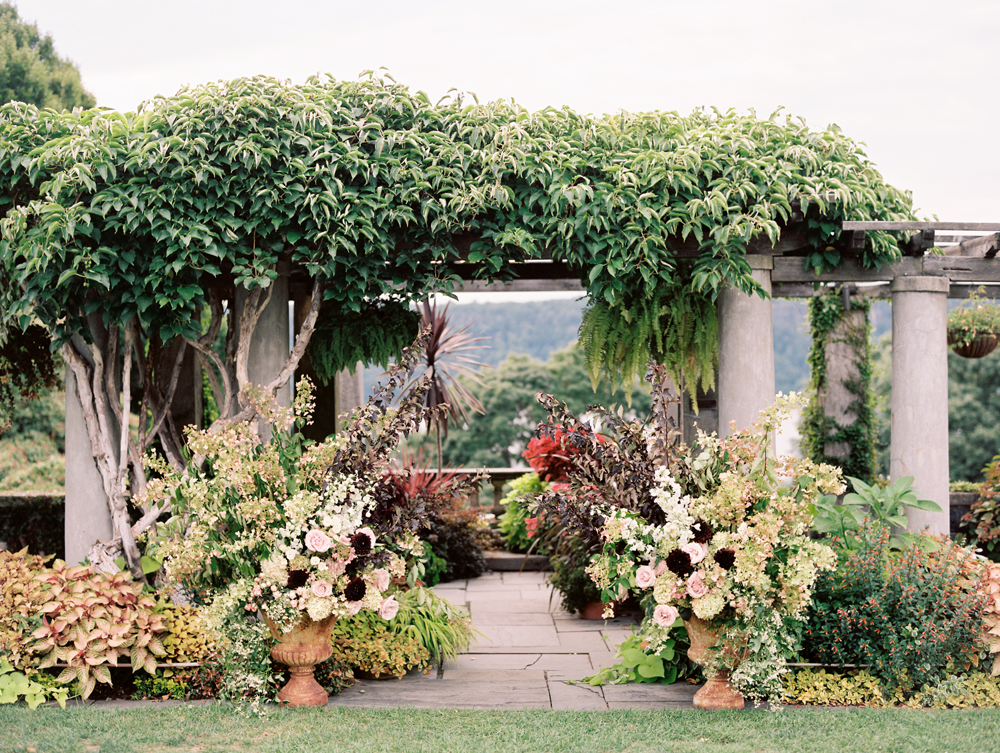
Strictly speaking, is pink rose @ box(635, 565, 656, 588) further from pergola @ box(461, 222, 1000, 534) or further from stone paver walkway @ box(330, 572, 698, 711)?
pergola @ box(461, 222, 1000, 534)

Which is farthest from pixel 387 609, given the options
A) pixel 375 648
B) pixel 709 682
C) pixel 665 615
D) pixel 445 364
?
pixel 445 364

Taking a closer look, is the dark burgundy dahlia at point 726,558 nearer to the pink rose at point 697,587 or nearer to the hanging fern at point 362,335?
the pink rose at point 697,587

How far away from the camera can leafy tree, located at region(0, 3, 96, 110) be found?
12.7 meters

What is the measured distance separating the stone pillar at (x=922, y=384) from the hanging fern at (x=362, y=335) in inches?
130

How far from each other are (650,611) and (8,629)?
11.0ft

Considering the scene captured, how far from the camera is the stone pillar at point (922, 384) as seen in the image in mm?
5016

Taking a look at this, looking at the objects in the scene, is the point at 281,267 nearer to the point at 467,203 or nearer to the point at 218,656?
the point at 467,203

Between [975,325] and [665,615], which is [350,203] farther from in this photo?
[975,325]

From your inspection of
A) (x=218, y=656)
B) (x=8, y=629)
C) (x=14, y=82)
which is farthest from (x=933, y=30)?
(x=14, y=82)

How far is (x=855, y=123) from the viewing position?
4.75m

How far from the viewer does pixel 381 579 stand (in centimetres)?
378

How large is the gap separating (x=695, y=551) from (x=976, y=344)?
618 cm

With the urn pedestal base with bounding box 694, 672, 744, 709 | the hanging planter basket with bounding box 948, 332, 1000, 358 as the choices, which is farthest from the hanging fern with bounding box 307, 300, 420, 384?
the hanging planter basket with bounding box 948, 332, 1000, 358

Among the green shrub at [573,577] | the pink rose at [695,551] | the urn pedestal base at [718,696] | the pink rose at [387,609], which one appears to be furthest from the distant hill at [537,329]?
the pink rose at [695,551]
